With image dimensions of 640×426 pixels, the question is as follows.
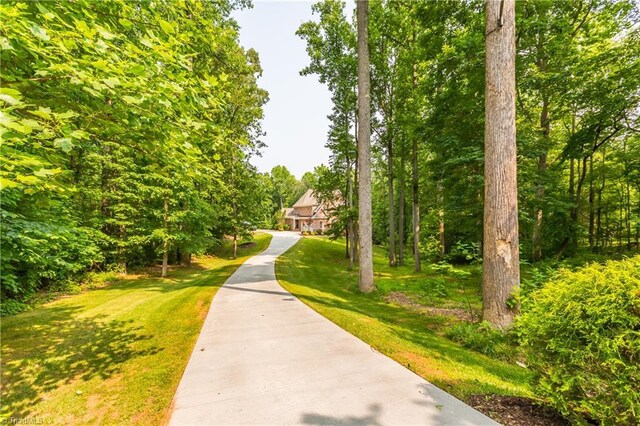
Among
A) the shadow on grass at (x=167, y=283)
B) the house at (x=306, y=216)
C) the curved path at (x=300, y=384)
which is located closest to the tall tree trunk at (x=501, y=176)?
the curved path at (x=300, y=384)

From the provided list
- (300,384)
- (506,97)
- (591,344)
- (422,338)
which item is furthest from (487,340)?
(506,97)

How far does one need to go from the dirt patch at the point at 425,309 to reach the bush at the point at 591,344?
361cm

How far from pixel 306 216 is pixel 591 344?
49.8 metres

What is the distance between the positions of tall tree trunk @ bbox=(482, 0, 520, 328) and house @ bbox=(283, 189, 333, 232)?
40098mm

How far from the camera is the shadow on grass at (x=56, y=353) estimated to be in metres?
3.80

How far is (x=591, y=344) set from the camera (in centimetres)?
230

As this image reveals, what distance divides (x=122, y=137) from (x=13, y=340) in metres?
6.12

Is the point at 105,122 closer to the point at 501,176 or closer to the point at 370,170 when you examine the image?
the point at 501,176

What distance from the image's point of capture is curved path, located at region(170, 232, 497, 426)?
2.82m

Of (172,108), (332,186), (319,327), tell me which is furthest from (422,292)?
(332,186)

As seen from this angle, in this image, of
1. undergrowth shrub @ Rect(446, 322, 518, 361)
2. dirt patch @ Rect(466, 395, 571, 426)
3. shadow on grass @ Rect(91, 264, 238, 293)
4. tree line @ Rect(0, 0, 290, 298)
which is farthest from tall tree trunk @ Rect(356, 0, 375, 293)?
dirt patch @ Rect(466, 395, 571, 426)

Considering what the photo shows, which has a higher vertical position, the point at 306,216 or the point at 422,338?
the point at 306,216

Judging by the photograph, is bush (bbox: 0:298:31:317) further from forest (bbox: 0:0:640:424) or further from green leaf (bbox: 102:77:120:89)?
green leaf (bbox: 102:77:120:89)

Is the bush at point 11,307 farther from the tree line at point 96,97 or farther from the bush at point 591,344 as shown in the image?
the bush at point 591,344
